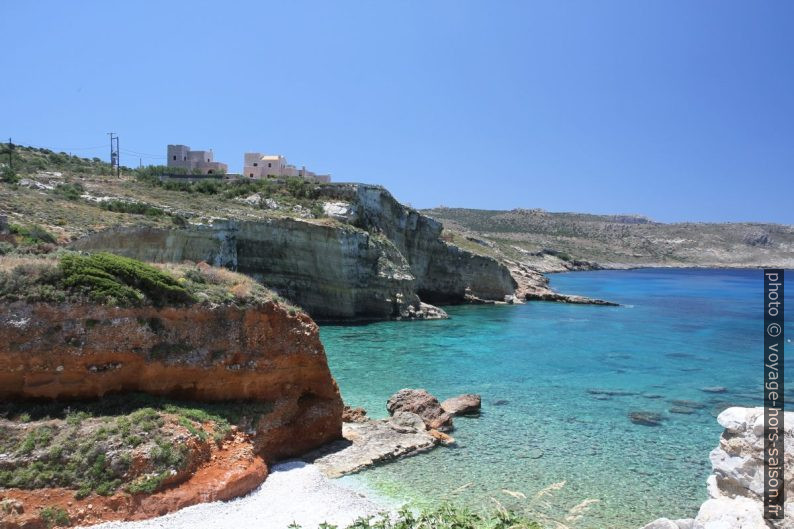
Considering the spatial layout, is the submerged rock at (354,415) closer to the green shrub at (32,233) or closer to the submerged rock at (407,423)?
the submerged rock at (407,423)

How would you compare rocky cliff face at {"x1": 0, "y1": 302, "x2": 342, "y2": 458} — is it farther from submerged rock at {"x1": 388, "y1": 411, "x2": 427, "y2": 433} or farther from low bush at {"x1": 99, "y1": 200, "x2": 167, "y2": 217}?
low bush at {"x1": 99, "y1": 200, "x2": 167, "y2": 217}

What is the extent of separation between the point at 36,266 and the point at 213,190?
38389 mm

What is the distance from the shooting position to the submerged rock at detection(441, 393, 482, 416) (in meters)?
18.6

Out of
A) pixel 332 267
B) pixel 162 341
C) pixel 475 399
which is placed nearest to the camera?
pixel 162 341

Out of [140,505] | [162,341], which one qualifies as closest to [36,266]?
[162,341]

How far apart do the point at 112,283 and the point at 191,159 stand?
62.5 meters

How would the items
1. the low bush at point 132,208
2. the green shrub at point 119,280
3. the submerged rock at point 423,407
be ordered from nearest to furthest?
1. the green shrub at point 119,280
2. the submerged rock at point 423,407
3. the low bush at point 132,208

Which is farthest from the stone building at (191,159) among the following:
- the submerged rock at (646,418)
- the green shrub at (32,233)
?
the submerged rock at (646,418)

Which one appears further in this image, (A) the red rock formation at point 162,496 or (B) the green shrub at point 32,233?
(B) the green shrub at point 32,233

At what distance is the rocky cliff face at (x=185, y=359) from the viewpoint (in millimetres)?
11172

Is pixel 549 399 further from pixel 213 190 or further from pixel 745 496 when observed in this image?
pixel 213 190

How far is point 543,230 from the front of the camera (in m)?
153

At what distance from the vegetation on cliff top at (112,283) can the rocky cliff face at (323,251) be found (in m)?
15.5

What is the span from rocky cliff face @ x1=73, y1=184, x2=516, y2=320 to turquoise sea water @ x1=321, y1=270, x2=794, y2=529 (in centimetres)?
318
